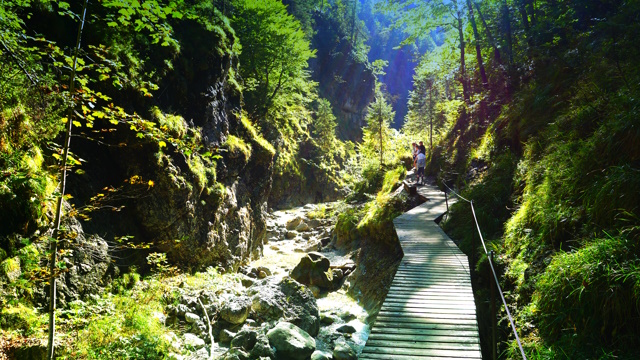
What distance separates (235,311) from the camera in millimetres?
9344

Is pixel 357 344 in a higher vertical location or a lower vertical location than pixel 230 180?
lower

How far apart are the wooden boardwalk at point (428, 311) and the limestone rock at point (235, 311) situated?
5.07m

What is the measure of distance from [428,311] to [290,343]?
12.7 ft

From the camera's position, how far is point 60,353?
5.66 metres

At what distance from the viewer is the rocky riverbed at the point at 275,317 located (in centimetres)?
787

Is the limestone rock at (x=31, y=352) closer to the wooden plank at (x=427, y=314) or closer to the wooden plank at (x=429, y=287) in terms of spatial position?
the wooden plank at (x=427, y=314)

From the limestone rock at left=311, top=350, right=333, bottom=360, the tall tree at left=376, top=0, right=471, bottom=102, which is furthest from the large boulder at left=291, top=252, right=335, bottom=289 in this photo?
the tall tree at left=376, top=0, right=471, bottom=102

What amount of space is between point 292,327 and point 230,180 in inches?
341

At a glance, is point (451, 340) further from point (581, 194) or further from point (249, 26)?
point (249, 26)

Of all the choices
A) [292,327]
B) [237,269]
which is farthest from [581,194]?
[237,269]

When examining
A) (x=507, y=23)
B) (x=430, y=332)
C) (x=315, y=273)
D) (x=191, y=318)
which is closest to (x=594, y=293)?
(x=430, y=332)

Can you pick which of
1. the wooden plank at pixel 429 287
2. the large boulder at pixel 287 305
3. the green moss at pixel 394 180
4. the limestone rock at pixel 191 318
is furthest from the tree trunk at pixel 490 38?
the limestone rock at pixel 191 318

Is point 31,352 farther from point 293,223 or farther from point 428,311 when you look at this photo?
point 293,223

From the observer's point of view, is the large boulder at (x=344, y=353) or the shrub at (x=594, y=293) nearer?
the shrub at (x=594, y=293)
